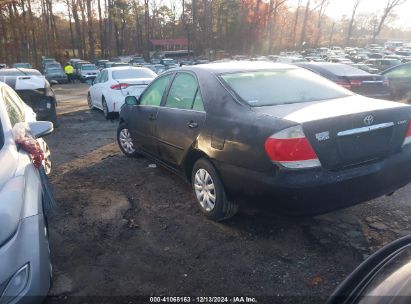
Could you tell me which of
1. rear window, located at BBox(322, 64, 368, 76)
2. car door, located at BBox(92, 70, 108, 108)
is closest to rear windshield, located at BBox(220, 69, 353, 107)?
rear window, located at BBox(322, 64, 368, 76)

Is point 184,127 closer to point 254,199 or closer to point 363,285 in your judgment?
point 254,199

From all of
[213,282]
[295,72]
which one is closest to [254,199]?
[213,282]

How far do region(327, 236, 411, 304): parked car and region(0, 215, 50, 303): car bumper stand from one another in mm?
1719

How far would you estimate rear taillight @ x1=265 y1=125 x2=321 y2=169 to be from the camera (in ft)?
9.24

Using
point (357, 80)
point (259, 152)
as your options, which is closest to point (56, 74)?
point (357, 80)

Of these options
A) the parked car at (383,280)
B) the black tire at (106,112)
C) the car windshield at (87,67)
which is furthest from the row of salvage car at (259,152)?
the car windshield at (87,67)

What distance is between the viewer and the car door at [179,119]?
3.87 metres

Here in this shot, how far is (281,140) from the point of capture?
2.83 meters

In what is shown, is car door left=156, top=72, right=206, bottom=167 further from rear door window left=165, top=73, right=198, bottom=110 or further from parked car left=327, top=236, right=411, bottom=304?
parked car left=327, top=236, right=411, bottom=304

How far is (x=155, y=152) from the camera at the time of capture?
4.91 metres

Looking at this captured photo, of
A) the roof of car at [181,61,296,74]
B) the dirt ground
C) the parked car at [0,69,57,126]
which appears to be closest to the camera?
the dirt ground

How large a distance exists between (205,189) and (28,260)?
1974mm

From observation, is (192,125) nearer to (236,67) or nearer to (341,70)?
(236,67)

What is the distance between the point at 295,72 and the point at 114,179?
2.98 metres
